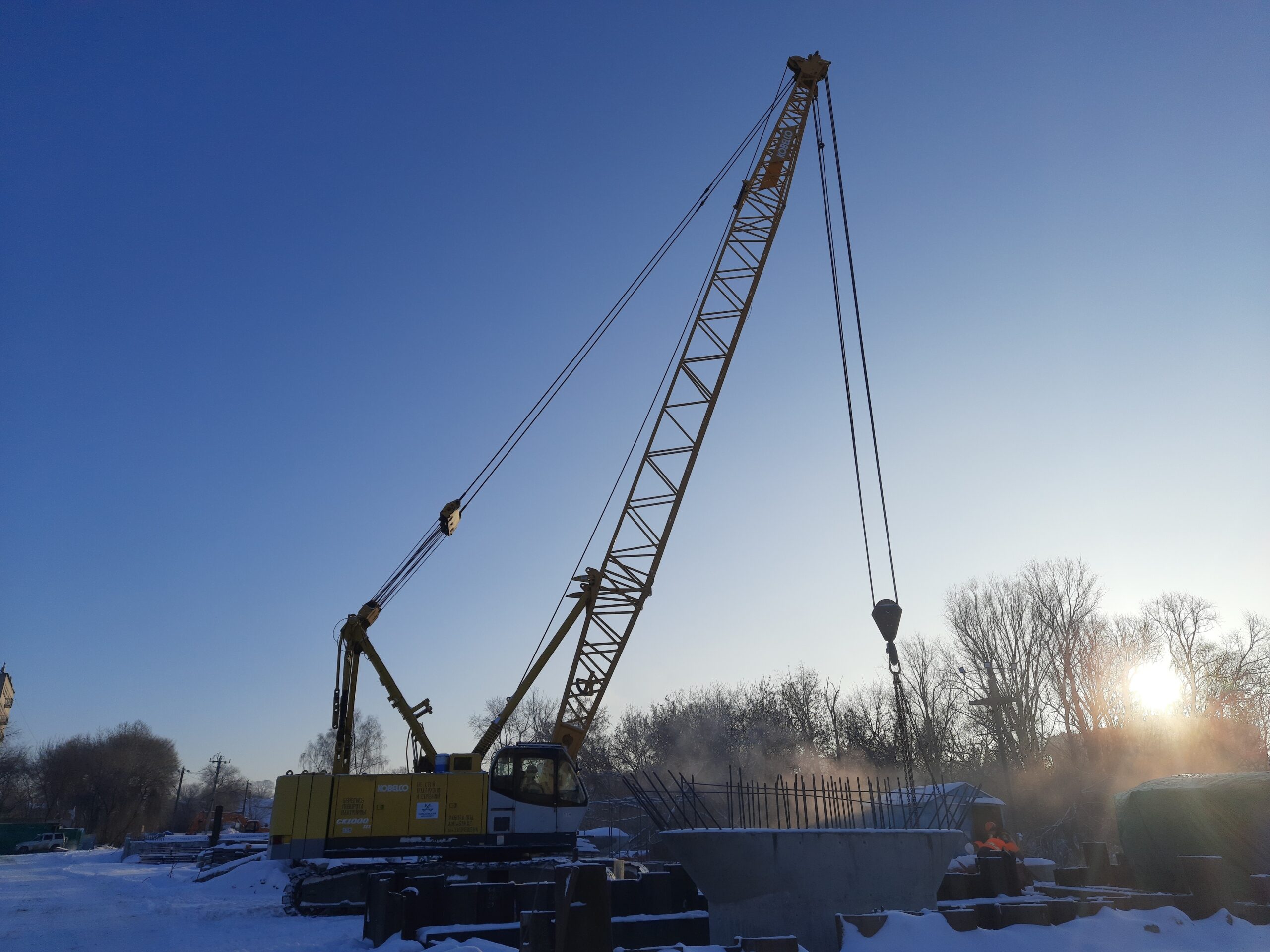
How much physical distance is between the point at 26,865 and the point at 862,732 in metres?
46.8

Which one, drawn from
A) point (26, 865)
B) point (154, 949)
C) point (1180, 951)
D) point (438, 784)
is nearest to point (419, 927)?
point (154, 949)

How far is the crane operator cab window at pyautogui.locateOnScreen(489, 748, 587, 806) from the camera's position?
18.1 m

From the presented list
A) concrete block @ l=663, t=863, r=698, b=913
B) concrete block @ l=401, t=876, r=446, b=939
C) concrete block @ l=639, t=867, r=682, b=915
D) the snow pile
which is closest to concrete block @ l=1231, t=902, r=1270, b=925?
the snow pile

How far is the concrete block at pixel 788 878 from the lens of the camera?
9.56m

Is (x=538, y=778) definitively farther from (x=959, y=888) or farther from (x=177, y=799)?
(x=177, y=799)

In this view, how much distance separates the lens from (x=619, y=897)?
11.8 metres

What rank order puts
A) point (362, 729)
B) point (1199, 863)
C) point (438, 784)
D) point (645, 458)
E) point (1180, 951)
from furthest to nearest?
point (362, 729), point (645, 458), point (438, 784), point (1199, 863), point (1180, 951)

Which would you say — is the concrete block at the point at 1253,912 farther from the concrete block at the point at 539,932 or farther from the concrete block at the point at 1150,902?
the concrete block at the point at 539,932

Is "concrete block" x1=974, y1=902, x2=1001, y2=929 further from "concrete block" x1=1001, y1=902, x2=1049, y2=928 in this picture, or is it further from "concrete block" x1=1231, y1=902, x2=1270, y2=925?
"concrete block" x1=1231, y1=902, x2=1270, y2=925

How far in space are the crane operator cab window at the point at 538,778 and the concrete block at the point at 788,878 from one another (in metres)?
8.83

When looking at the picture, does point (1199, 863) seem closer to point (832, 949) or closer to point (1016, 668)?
point (832, 949)

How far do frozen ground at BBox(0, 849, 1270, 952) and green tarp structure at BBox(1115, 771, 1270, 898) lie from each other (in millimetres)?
2529

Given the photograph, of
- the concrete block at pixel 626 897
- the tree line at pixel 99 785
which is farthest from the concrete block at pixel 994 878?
the tree line at pixel 99 785

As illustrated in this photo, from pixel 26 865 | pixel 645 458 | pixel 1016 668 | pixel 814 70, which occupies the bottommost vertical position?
pixel 26 865
